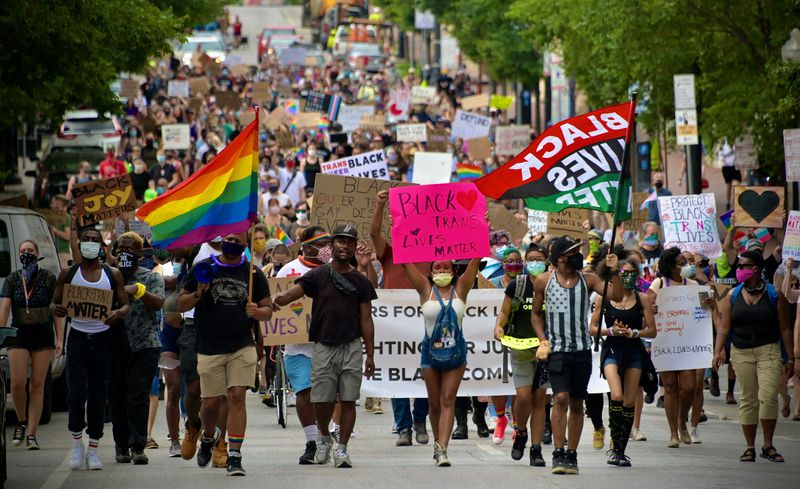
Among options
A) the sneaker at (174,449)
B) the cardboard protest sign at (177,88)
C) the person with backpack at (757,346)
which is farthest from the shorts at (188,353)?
the cardboard protest sign at (177,88)

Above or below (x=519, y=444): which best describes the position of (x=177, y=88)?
above

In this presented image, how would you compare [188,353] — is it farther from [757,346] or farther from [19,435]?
[757,346]

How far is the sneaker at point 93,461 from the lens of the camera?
12484 mm

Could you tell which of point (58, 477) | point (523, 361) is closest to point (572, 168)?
point (523, 361)

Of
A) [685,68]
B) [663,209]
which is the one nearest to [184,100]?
[685,68]

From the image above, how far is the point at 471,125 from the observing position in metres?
36.7

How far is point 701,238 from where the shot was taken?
20.1 metres

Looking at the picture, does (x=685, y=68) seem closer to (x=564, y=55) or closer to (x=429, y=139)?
(x=564, y=55)

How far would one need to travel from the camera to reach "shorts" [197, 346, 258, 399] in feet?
39.1

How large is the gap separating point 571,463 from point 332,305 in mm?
2093

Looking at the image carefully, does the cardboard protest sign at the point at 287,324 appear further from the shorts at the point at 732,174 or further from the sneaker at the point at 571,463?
the shorts at the point at 732,174

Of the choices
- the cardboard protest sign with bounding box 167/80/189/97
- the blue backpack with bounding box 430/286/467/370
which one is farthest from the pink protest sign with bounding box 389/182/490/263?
the cardboard protest sign with bounding box 167/80/189/97

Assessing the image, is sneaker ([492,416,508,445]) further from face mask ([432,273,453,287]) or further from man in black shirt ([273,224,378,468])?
man in black shirt ([273,224,378,468])

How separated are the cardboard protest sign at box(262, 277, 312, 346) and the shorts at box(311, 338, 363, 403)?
137cm
